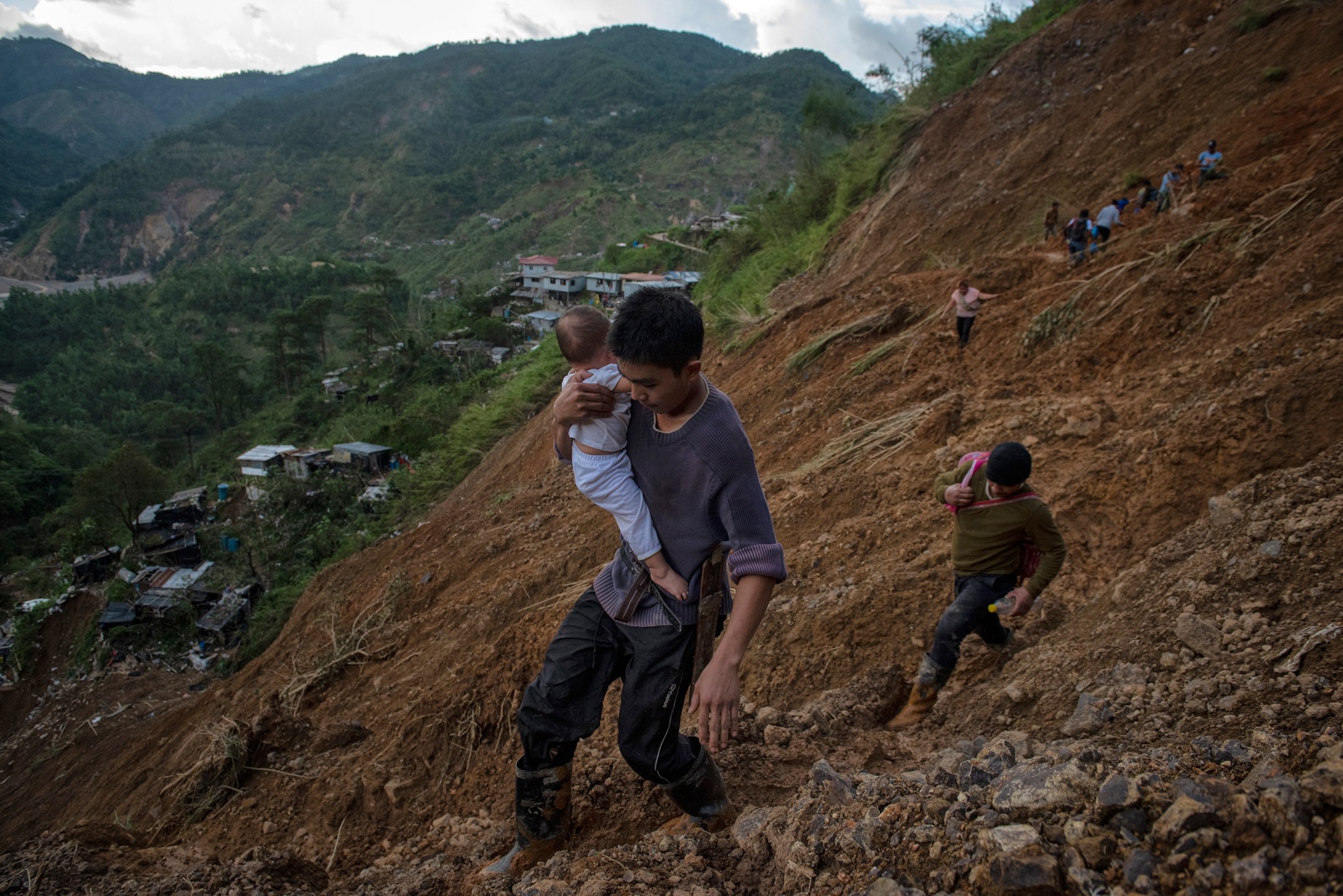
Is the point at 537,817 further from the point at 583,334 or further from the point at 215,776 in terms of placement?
the point at 215,776

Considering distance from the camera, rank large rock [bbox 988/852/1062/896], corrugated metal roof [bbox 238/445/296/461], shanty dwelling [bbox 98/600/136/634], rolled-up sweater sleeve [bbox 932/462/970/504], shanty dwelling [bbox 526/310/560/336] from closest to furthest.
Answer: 1. large rock [bbox 988/852/1062/896]
2. rolled-up sweater sleeve [bbox 932/462/970/504]
3. shanty dwelling [bbox 98/600/136/634]
4. corrugated metal roof [bbox 238/445/296/461]
5. shanty dwelling [bbox 526/310/560/336]

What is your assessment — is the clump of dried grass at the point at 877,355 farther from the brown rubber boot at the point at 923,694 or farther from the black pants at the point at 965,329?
the brown rubber boot at the point at 923,694

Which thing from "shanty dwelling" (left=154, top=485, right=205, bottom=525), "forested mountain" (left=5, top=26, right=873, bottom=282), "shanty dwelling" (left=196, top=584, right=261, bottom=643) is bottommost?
"shanty dwelling" (left=196, top=584, right=261, bottom=643)

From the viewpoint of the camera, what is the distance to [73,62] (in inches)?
6196

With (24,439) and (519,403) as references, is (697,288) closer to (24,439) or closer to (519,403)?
(519,403)

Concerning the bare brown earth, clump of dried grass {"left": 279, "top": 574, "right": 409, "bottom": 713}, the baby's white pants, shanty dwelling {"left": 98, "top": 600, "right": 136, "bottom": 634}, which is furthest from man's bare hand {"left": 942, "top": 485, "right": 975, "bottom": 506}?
shanty dwelling {"left": 98, "top": 600, "right": 136, "bottom": 634}

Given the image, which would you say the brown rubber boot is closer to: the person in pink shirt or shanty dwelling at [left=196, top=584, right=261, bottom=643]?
the person in pink shirt

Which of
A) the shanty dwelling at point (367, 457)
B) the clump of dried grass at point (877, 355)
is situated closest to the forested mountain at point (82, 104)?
the shanty dwelling at point (367, 457)

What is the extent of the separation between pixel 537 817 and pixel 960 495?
5.81 feet

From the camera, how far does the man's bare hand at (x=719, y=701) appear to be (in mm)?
1467

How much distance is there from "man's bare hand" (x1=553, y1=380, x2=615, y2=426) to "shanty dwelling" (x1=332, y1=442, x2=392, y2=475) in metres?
19.1

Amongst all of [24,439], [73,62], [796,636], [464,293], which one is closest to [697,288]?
[796,636]

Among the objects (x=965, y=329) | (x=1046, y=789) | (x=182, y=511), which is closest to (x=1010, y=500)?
(x=1046, y=789)

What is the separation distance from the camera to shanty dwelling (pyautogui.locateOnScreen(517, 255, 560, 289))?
36.5 metres
